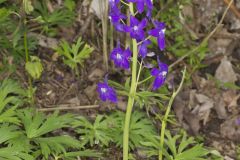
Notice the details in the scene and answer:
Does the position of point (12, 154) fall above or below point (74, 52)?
below

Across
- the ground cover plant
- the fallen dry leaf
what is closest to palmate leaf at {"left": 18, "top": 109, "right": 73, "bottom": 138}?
the ground cover plant

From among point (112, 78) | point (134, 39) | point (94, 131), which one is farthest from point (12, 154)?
point (112, 78)

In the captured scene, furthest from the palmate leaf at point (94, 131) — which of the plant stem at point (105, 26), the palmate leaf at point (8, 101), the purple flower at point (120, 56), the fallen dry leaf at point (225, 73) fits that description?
the fallen dry leaf at point (225, 73)

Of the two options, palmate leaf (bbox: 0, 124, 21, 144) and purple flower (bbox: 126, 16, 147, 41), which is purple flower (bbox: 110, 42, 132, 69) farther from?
palmate leaf (bbox: 0, 124, 21, 144)

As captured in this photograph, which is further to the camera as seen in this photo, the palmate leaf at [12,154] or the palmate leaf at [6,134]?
the palmate leaf at [6,134]

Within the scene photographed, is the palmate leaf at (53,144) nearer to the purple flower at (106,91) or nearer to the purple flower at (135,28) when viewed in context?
the purple flower at (106,91)

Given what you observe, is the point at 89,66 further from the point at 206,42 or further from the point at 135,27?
the point at 135,27

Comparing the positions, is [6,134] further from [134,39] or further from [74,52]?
[74,52]
